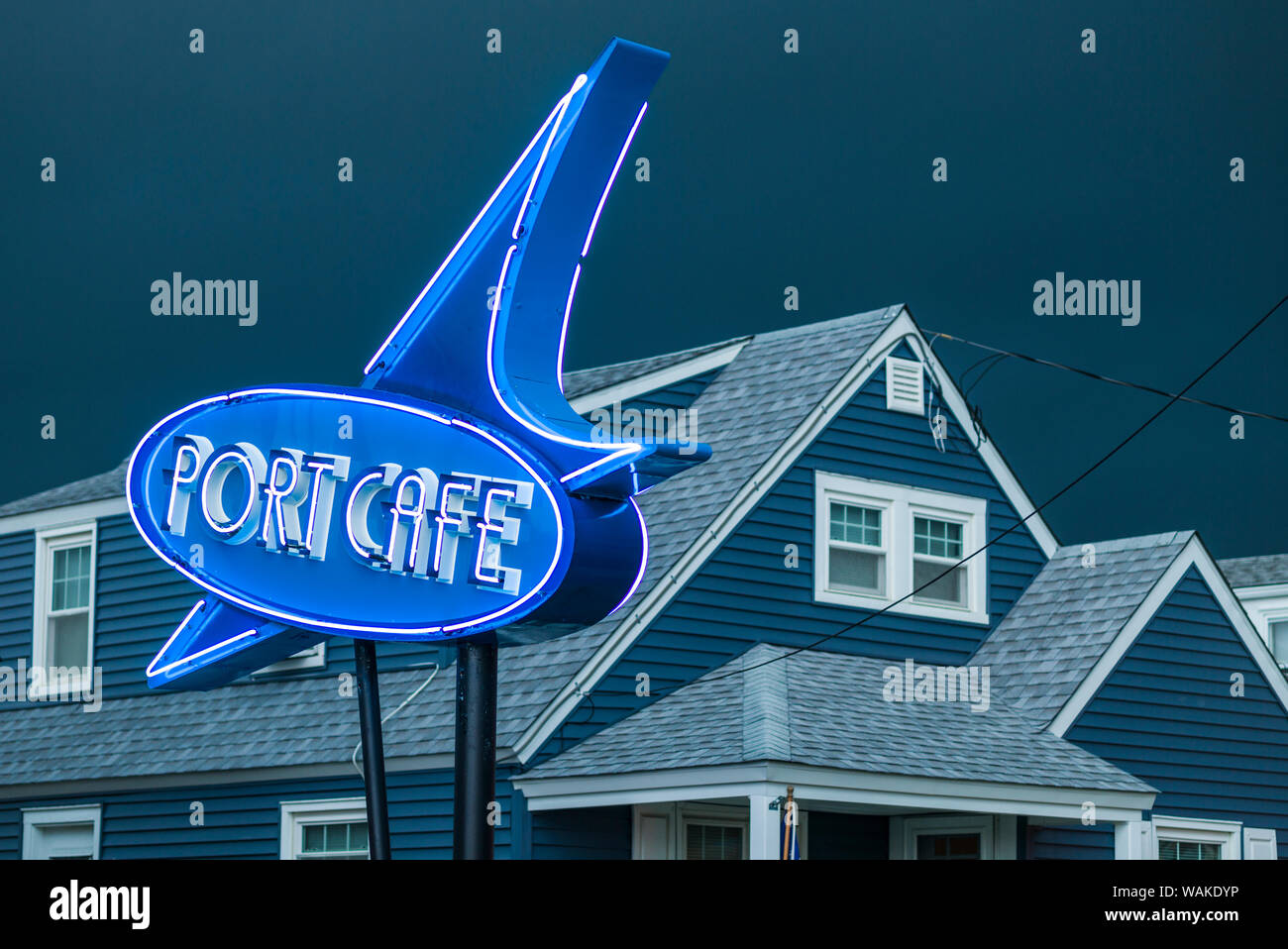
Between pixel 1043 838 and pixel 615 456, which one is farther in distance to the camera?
pixel 1043 838

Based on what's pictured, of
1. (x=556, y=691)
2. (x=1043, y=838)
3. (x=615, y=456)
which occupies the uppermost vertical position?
(x=615, y=456)

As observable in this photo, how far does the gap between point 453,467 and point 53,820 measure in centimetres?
945

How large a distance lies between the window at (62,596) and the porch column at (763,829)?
881 cm

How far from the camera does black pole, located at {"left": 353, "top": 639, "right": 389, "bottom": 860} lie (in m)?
11.6

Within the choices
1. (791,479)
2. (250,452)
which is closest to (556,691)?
(791,479)

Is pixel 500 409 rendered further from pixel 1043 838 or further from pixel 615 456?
pixel 1043 838

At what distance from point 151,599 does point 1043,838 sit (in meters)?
9.29

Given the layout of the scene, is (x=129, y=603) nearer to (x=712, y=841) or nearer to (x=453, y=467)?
(x=712, y=841)

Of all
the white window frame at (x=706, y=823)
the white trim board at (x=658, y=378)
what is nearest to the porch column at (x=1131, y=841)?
the white window frame at (x=706, y=823)

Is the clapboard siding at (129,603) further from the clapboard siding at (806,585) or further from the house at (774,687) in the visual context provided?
the clapboard siding at (806,585)

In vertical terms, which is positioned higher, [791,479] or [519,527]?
[791,479]

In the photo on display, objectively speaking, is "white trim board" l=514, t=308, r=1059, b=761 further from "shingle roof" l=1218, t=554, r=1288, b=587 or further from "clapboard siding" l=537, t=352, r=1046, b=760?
"shingle roof" l=1218, t=554, r=1288, b=587

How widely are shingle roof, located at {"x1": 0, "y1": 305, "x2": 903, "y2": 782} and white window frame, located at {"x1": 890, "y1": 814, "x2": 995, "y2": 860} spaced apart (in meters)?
3.59
